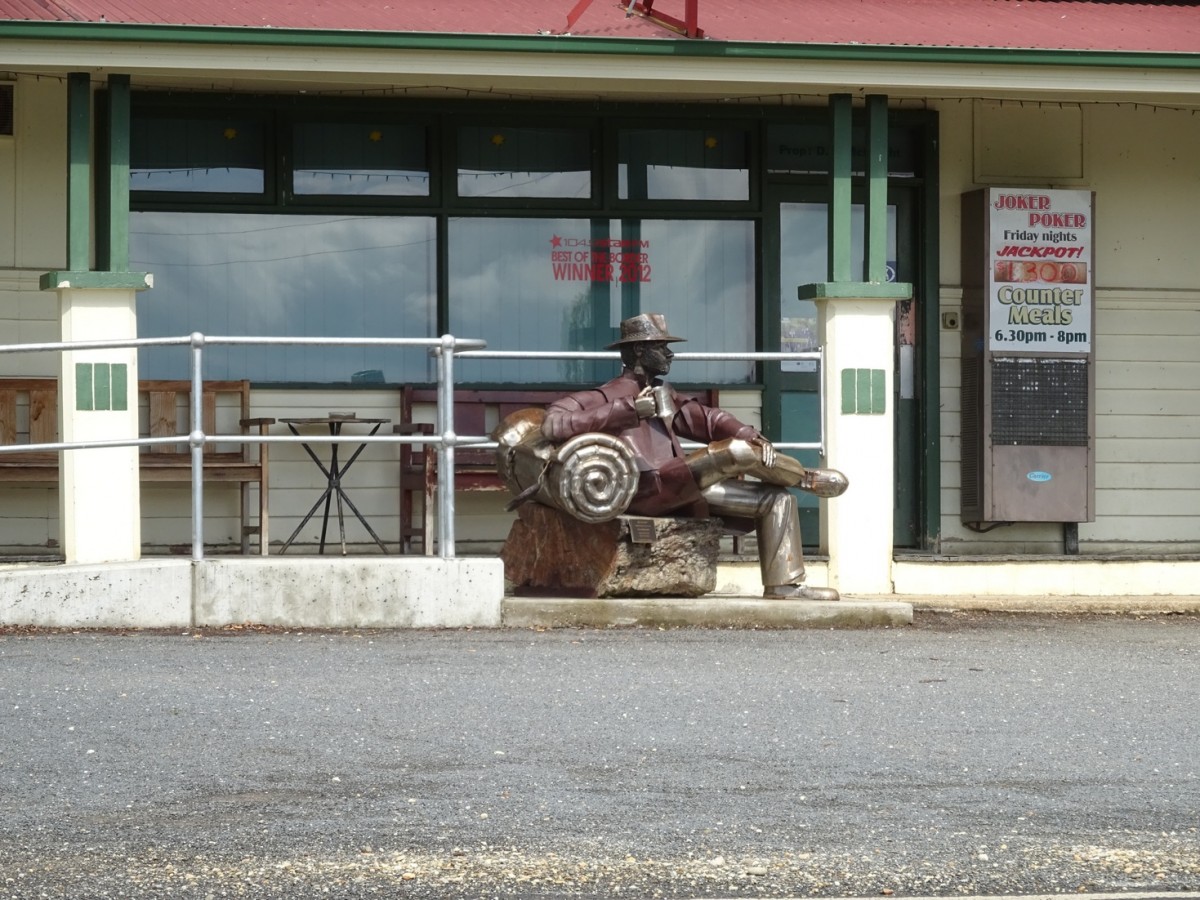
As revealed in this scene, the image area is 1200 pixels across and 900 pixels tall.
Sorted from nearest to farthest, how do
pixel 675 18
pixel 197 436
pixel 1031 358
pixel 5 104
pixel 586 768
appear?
1. pixel 586 768
2. pixel 197 436
3. pixel 675 18
4. pixel 5 104
5. pixel 1031 358

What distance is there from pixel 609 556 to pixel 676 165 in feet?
13.6

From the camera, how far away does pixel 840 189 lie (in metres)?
11.7

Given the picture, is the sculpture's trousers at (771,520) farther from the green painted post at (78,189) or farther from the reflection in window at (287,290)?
the green painted post at (78,189)

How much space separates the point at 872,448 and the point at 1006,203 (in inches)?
106

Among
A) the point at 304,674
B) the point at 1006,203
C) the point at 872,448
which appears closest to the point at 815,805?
the point at 304,674

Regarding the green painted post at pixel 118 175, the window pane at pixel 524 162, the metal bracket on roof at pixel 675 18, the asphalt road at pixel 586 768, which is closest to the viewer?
the asphalt road at pixel 586 768

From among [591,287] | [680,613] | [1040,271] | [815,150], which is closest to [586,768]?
[680,613]

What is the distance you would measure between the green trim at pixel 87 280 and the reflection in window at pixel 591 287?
9.39 ft

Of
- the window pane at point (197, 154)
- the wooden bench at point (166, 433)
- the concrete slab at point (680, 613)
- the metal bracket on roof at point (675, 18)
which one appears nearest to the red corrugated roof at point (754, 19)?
the metal bracket on roof at point (675, 18)

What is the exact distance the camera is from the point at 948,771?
21.4ft

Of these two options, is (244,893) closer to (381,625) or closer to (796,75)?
(381,625)

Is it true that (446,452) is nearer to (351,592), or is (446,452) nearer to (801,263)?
(351,592)

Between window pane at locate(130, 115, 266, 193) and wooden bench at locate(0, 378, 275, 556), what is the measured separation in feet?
4.35

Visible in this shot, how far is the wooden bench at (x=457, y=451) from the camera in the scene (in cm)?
1269
